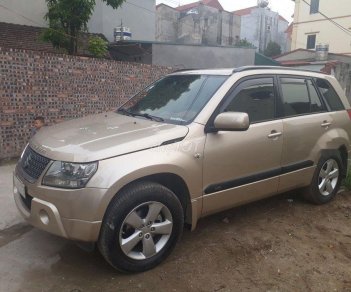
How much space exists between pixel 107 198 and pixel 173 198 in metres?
0.63

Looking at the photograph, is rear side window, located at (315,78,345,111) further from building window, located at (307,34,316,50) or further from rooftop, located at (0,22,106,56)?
building window, located at (307,34,316,50)

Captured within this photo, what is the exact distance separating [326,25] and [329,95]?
31635mm

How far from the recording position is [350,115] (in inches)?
203

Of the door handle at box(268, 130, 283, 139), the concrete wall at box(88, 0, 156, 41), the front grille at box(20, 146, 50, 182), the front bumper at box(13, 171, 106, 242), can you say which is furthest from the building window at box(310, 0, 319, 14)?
the front bumper at box(13, 171, 106, 242)

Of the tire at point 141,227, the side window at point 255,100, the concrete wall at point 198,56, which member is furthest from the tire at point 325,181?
the concrete wall at point 198,56

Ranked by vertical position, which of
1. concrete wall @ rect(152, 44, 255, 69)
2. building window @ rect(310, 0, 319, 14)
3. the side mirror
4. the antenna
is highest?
the antenna

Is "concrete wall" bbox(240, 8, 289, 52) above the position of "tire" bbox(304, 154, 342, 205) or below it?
above

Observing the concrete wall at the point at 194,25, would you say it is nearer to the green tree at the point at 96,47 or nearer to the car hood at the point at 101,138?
the green tree at the point at 96,47

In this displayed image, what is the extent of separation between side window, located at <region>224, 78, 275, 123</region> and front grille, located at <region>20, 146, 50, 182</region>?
1.76 m

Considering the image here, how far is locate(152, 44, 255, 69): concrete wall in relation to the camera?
48.9 feet

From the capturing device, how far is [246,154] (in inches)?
150

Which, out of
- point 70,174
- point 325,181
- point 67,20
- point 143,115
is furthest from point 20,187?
point 67,20

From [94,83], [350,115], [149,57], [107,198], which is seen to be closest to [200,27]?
[149,57]

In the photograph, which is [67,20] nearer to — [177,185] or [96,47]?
[96,47]
